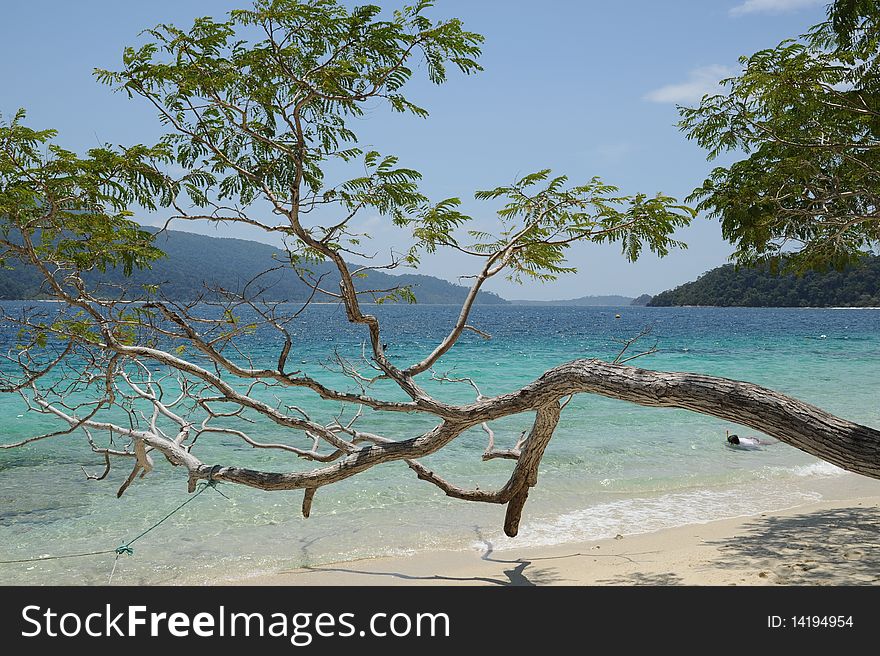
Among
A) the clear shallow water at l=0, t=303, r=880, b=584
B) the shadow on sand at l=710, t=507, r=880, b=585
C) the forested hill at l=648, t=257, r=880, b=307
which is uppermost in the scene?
the forested hill at l=648, t=257, r=880, b=307

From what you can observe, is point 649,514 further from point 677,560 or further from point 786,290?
point 786,290

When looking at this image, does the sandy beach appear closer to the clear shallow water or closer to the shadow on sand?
the shadow on sand

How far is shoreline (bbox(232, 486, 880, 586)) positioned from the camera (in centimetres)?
533

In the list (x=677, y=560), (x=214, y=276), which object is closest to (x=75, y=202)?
(x=214, y=276)

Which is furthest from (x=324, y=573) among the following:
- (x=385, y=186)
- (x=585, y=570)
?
(x=385, y=186)

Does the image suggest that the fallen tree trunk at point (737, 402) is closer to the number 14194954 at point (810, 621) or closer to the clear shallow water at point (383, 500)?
the number 14194954 at point (810, 621)

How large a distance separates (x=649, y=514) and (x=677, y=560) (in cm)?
236

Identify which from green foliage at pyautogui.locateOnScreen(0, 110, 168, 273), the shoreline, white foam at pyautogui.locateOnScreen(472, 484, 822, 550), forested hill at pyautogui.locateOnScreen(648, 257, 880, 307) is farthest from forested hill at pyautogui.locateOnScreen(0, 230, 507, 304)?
forested hill at pyautogui.locateOnScreen(648, 257, 880, 307)

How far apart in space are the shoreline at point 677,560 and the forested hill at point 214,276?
2555 millimetres

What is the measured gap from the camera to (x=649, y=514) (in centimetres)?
822

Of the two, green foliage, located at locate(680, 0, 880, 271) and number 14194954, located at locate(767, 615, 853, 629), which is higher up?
green foliage, located at locate(680, 0, 880, 271)

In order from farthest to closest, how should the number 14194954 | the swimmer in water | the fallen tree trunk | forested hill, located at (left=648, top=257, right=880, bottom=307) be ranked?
forested hill, located at (left=648, top=257, right=880, bottom=307) < the swimmer in water < the number 14194954 < the fallen tree trunk

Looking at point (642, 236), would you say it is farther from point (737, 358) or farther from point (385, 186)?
point (737, 358)

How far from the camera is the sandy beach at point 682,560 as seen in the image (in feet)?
17.5
